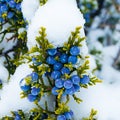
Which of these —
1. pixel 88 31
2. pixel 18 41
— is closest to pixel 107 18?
pixel 88 31

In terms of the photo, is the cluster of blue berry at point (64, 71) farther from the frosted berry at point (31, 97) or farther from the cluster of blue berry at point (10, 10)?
the cluster of blue berry at point (10, 10)

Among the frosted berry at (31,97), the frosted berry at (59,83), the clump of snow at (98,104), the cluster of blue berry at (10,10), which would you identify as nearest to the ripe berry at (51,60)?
the frosted berry at (59,83)

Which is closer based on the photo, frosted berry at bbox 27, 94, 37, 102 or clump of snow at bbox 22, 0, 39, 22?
frosted berry at bbox 27, 94, 37, 102

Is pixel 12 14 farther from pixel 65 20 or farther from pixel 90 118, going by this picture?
pixel 90 118

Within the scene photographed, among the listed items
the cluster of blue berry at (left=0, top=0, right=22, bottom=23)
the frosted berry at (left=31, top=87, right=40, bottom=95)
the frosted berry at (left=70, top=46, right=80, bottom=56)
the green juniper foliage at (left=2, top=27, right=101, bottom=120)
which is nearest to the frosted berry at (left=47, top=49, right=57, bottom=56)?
the green juniper foliage at (left=2, top=27, right=101, bottom=120)

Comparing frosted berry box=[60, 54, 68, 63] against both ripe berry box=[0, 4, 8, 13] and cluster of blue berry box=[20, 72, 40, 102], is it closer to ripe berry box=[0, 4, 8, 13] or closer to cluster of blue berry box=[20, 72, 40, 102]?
cluster of blue berry box=[20, 72, 40, 102]

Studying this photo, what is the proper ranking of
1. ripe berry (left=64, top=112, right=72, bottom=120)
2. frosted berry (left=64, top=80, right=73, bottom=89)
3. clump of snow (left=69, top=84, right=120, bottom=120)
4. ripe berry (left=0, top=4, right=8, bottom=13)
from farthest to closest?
ripe berry (left=0, top=4, right=8, bottom=13), clump of snow (left=69, top=84, right=120, bottom=120), ripe berry (left=64, top=112, right=72, bottom=120), frosted berry (left=64, top=80, right=73, bottom=89)

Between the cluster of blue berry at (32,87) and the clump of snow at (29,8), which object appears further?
Result: the clump of snow at (29,8)

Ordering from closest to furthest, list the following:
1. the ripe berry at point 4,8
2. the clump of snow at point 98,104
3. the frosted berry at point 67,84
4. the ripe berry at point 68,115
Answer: the frosted berry at point 67,84
the ripe berry at point 68,115
the clump of snow at point 98,104
the ripe berry at point 4,8
